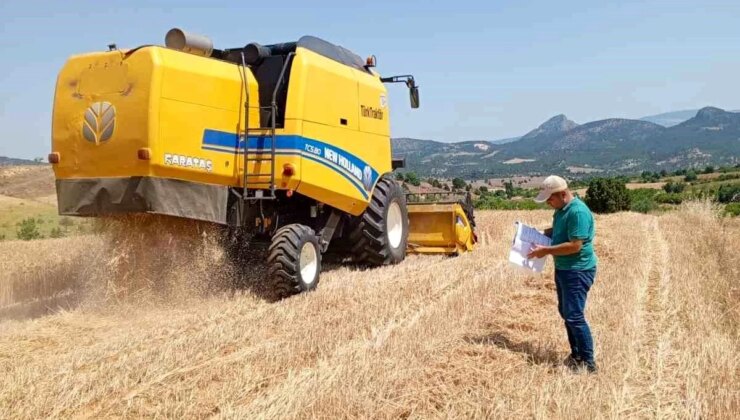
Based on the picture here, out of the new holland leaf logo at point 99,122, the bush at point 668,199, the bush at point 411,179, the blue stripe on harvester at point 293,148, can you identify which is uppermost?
the new holland leaf logo at point 99,122

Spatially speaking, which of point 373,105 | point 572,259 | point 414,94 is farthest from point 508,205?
point 572,259

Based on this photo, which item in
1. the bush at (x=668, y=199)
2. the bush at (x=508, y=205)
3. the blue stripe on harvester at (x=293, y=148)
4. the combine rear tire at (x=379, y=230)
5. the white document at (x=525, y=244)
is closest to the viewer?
the white document at (x=525, y=244)

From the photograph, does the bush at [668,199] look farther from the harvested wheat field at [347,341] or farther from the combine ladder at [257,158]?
the combine ladder at [257,158]

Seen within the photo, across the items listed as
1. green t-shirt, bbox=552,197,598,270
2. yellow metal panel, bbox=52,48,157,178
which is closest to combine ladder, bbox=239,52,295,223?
yellow metal panel, bbox=52,48,157,178

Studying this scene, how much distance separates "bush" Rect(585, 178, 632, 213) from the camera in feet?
93.7

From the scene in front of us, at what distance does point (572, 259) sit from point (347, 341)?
196 centimetres

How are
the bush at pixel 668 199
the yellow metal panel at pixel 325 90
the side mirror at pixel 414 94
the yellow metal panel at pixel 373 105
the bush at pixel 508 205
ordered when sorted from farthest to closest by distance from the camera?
the bush at pixel 668 199 → the bush at pixel 508 205 → the side mirror at pixel 414 94 → the yellow metal panel at pixel 373 105 → the yellow metal panel at pixel 325 90

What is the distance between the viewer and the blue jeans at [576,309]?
4.85 m

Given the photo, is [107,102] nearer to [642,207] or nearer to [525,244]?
[525,244]

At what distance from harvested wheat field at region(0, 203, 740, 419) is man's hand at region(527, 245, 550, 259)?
2.50 feet

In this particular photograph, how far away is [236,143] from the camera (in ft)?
24.8

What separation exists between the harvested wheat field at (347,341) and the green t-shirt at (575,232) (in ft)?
2.34

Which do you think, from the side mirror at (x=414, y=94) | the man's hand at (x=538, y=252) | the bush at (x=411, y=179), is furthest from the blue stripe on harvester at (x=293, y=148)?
the bush at (x=411, y=179)

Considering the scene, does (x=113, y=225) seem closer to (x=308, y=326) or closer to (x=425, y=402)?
(x=308, y=326)
